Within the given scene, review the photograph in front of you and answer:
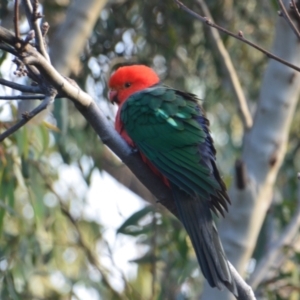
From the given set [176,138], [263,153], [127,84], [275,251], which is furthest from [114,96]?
[275,251]

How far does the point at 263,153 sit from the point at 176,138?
1424 mm

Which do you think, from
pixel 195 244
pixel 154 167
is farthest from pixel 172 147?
pixel 195 244

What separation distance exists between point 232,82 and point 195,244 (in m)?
→ 2.29

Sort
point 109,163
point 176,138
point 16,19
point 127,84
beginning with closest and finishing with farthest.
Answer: point 16,19 → point 176,138 → point 127,84 → point 109,163

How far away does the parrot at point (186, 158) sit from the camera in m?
2.61

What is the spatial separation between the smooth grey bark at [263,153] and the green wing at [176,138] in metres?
1.19

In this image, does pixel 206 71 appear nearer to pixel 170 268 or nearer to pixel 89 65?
pixel 89 65

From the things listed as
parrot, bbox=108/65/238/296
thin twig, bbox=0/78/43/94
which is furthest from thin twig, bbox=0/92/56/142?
parrot, bbox=108/65/238/296

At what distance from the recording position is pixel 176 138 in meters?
3.06

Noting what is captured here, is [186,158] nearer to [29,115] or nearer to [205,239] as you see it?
[205,239]

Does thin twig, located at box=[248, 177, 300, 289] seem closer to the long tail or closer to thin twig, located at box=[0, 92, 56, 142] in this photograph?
the long tail

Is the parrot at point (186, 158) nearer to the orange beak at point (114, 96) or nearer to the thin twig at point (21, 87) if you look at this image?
the orange beak at point (114, 96)

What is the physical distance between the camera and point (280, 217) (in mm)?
5199

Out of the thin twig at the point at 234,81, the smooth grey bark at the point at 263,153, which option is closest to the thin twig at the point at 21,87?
the smooth grey bark at the point at 263,153
